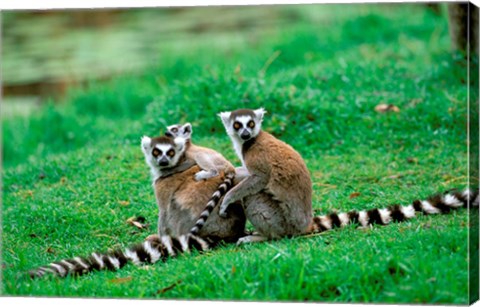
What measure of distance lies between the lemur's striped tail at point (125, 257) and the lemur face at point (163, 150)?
1.88ft

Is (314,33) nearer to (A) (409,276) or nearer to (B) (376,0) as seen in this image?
(B) (376,0)

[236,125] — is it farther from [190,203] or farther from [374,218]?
[374,218]

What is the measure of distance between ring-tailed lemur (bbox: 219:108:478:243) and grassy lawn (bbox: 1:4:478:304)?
0.14 m

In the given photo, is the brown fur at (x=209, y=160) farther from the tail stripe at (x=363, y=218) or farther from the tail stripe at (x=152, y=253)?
the tail stripe at (x=363, y=218)

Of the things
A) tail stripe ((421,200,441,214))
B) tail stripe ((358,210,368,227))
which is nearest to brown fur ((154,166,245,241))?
tail stripe ((358,210,368,227))

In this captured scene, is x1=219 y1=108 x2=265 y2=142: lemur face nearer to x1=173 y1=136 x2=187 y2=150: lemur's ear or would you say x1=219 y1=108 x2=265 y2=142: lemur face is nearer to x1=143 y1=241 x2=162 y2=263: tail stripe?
x1=173 y1=136 x2=187 y2=150: lemur's ear

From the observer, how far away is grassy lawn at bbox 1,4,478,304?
17.2ft

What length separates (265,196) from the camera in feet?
19.5

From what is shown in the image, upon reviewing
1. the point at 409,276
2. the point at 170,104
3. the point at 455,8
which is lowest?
the point at 409,276

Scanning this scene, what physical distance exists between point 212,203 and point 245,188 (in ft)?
0.81

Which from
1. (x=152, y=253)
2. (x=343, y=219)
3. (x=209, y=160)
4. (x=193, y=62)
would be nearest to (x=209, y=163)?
(x=209, y=160)

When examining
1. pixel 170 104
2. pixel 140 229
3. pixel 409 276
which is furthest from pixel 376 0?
pixel 170 104

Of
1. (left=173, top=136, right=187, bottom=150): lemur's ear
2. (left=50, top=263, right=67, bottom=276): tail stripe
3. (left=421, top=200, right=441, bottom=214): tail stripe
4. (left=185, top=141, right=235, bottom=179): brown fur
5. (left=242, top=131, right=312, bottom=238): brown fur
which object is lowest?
(left=50, top=263, right=67, bottom=276): tail stripe

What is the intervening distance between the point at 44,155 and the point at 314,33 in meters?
3.77
